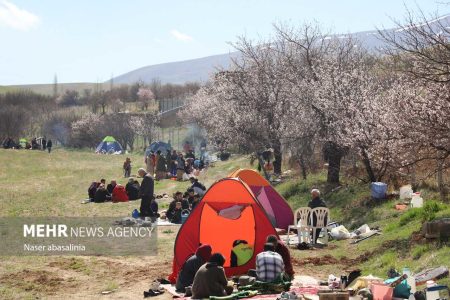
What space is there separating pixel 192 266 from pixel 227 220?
9.55 ft

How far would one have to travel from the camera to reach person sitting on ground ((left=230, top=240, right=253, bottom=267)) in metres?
13.9

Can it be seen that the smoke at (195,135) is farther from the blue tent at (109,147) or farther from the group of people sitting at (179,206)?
the group of people sitting at (179,206)

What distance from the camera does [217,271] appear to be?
11.1 metres

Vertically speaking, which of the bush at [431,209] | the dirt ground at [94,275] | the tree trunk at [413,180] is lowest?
the dirt ground at [94,275]

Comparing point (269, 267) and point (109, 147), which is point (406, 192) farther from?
point (109, 147)

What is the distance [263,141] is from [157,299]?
1951 cm

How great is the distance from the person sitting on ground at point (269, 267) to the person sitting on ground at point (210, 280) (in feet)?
2.63

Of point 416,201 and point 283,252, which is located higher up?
point 416,201

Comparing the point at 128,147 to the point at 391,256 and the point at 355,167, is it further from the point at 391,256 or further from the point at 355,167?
the point at 391,256

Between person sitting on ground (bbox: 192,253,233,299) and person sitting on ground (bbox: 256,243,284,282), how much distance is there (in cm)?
80

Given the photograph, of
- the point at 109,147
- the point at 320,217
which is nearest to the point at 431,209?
the point at 320,217

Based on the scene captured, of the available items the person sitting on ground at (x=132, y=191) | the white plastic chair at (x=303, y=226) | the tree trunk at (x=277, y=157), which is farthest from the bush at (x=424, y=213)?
the tree trunk at (x=277, y=157)

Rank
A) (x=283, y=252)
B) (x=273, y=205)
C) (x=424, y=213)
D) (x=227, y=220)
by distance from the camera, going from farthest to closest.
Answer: (x=273, y=205) → (x=424, y=213) → (x=227, y=220) → (x=283, y=252)

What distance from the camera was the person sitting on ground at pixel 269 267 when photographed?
11688 mm
